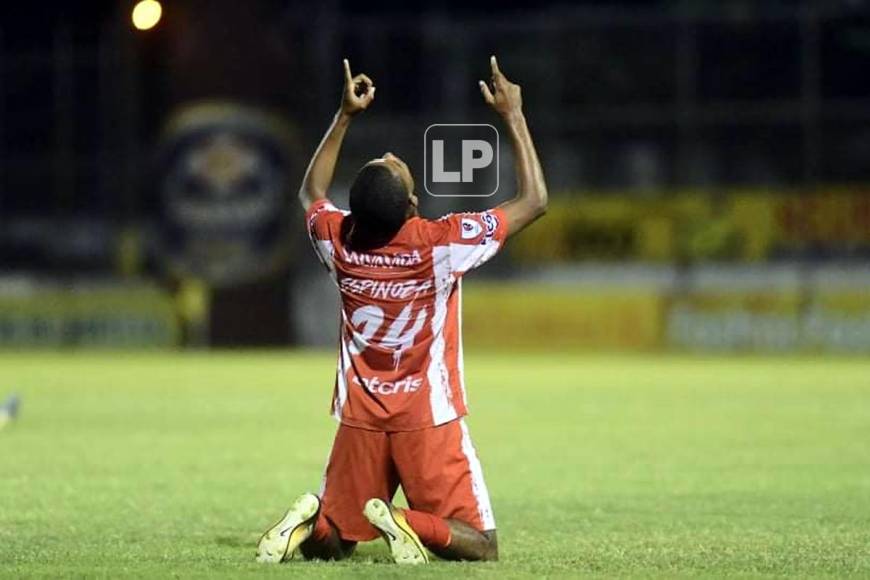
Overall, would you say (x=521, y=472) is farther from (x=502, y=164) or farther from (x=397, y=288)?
(x=502, y=164)

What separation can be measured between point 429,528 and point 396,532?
223 millimetres

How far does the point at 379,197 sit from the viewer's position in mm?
8828

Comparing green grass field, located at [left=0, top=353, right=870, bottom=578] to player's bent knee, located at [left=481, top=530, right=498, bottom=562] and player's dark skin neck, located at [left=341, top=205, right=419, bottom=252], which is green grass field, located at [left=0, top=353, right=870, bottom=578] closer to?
player's bent knee, located at [left=481, top=530, right=498, bottom=562]

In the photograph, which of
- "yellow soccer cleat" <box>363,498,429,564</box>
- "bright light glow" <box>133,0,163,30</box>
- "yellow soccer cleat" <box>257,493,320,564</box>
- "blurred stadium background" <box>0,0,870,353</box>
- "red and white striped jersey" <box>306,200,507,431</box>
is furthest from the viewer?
"blurred stadium background" <box>0,0,870,353</box>

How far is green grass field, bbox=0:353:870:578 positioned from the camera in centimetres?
944

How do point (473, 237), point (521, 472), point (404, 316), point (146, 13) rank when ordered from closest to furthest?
1. point (473, 237)
2. point (404, 316)
3. point (146, 13)
4. point (521, 472)

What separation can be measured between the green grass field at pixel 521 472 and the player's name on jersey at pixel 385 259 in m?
1.34

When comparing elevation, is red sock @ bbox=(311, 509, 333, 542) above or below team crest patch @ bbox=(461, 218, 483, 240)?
below

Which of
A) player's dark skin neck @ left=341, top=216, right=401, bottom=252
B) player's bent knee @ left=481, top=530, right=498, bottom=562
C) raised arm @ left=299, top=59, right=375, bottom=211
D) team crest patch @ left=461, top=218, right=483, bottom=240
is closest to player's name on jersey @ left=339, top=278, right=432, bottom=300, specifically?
player's dark skin neck @ left=341, top=216, right=401, bottom=252

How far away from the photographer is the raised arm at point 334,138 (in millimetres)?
8828

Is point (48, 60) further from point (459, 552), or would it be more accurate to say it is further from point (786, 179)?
point (459, 552)

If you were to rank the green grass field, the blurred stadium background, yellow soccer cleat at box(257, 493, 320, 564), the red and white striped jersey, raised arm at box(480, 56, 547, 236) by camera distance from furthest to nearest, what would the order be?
the blurred stadium background < the green grass field < the red and white striped jersey < yellow soccer cleat at box(257, 493, 320, 564) < raised arm at box(480, 56, 547, 236)

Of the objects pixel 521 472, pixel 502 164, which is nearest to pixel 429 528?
pixel 521 472

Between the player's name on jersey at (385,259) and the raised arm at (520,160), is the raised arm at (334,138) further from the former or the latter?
the raised arm at (520,160)
